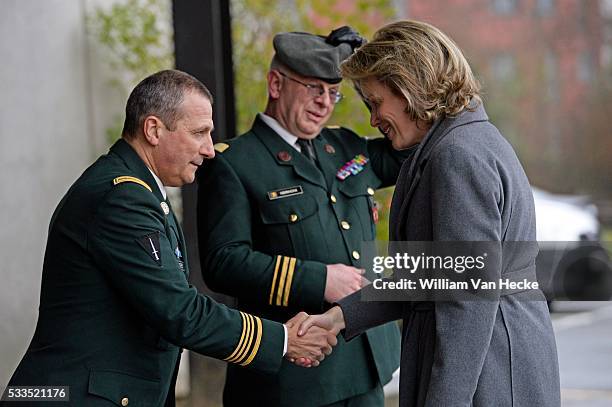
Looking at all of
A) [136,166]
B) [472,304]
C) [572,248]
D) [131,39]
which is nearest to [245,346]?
[136,166]

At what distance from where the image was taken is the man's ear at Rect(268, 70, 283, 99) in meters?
2.72

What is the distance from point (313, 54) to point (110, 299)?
3.04 ft

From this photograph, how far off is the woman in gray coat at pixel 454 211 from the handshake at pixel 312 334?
1.13ft

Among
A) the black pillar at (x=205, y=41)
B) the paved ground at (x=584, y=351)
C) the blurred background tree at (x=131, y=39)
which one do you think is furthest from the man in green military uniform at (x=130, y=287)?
the paved ground at (x=584, y=351)

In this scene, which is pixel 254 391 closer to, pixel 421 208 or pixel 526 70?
pixel 421 208

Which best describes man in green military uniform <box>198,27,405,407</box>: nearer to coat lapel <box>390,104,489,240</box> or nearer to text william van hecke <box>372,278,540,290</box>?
text william van hecke <box>372,278,540,290</box>

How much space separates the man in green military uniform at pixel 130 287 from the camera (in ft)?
6.71

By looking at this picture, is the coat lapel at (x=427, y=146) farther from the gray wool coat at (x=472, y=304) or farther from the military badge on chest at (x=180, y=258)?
the military badge on chest at (x=180, y=258)

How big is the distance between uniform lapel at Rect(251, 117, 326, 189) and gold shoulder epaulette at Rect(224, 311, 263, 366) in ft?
1.79

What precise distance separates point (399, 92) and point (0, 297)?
276 cm

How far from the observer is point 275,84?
2730 mm

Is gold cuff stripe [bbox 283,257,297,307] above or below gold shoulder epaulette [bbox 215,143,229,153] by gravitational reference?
below

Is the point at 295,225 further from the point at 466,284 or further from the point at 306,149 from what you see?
the point at 466,284

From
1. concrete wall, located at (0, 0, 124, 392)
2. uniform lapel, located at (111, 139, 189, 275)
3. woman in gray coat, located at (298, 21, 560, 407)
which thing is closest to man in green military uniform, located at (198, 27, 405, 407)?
uniform lapel, located at (111, 139, 189, 275)
